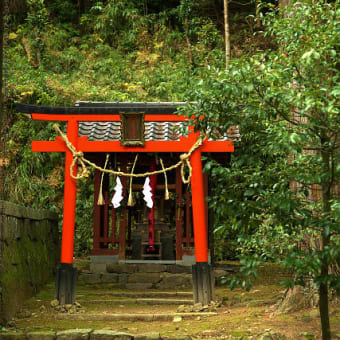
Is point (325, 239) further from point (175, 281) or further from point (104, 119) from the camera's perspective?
point (175, 281)

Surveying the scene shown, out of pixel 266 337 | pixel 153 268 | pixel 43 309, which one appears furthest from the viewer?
pixel 153 268

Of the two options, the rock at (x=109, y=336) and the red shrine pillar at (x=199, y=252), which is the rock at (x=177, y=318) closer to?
the red shrine pillar at (x=199, y=252)

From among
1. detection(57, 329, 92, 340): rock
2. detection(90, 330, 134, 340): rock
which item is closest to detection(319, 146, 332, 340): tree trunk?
detection(90, 330, 134, 340): rock

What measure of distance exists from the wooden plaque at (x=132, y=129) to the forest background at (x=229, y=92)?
158 cm

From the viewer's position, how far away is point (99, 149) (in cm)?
784

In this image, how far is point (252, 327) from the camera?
5762 mm

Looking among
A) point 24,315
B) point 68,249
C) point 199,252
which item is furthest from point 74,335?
point 199,252

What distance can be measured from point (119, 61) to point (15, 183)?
6.77 meters

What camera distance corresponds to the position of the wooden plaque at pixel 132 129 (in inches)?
303

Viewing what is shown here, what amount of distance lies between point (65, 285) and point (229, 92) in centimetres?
473

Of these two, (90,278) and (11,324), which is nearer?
(11,324)

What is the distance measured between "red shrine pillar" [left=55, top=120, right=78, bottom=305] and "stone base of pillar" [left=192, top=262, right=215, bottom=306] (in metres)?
1.91

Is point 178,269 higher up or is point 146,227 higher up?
point 146,227

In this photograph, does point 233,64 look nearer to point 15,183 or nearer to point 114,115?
point 114,115
